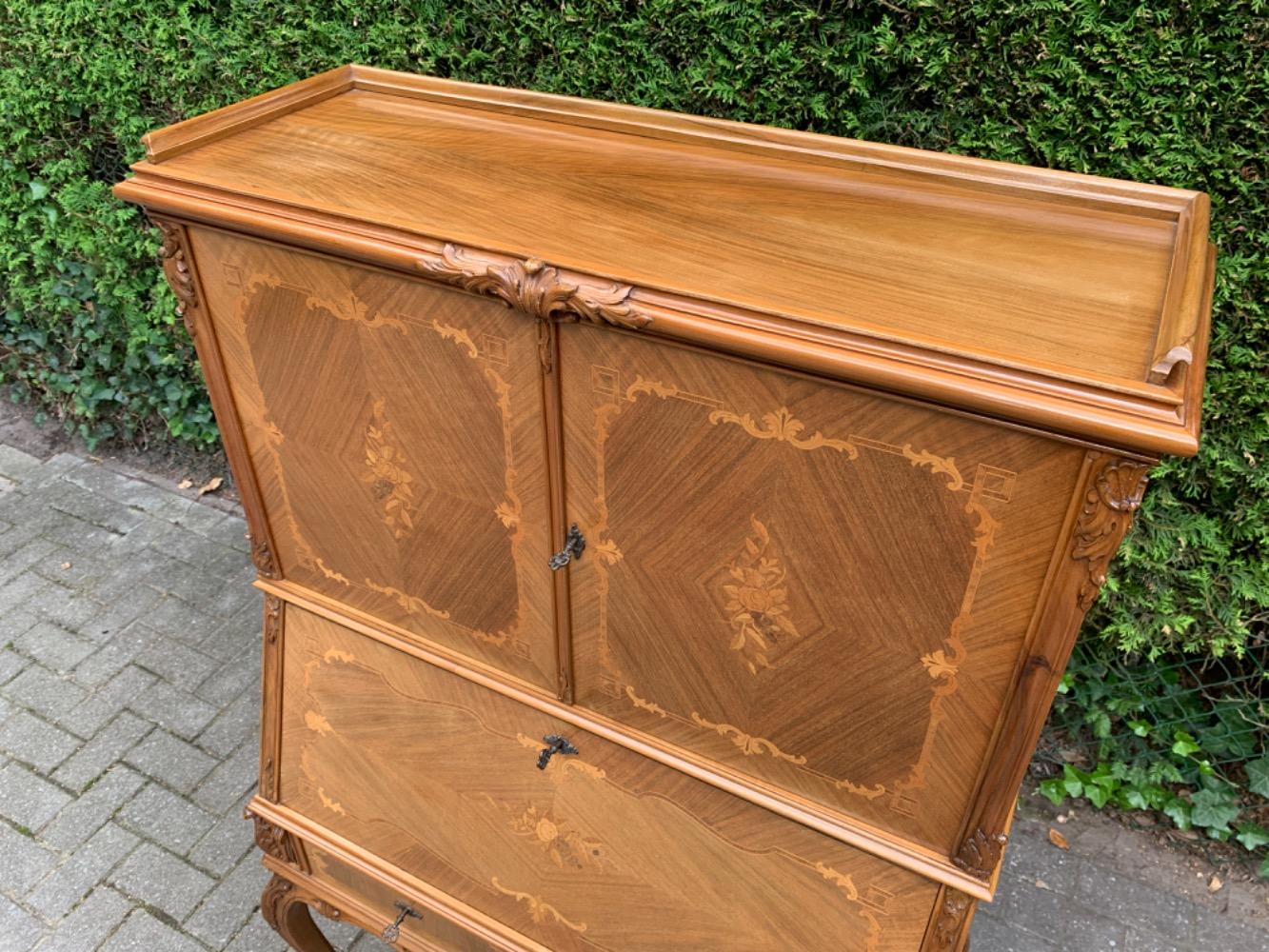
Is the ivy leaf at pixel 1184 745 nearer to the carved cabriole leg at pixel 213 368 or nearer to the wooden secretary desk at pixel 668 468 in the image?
the wooden secretary desk at pixel 668 468

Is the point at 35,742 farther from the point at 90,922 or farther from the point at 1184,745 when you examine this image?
the point at 1184,745

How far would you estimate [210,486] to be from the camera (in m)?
4.00

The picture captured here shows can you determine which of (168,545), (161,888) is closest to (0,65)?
(168,545)

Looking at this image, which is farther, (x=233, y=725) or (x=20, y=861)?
(x=233, y=725)

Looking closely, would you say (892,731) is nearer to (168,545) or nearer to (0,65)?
(168,545)

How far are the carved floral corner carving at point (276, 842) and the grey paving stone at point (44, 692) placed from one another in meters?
1.38

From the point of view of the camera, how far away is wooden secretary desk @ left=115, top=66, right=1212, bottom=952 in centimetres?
112

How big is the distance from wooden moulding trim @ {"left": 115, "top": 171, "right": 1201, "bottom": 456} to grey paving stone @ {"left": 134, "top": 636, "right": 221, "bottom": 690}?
95.2 inches

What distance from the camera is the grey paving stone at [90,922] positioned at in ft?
8.05

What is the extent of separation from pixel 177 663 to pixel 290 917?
131cm

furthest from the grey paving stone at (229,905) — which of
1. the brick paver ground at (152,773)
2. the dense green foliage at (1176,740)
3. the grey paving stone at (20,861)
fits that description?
the dense green foliage at (1176,740)

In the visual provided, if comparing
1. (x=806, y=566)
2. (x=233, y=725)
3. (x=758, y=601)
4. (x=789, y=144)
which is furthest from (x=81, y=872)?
(x=789, y=144)

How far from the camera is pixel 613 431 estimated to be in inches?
51.9

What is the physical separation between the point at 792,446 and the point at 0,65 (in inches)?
140
